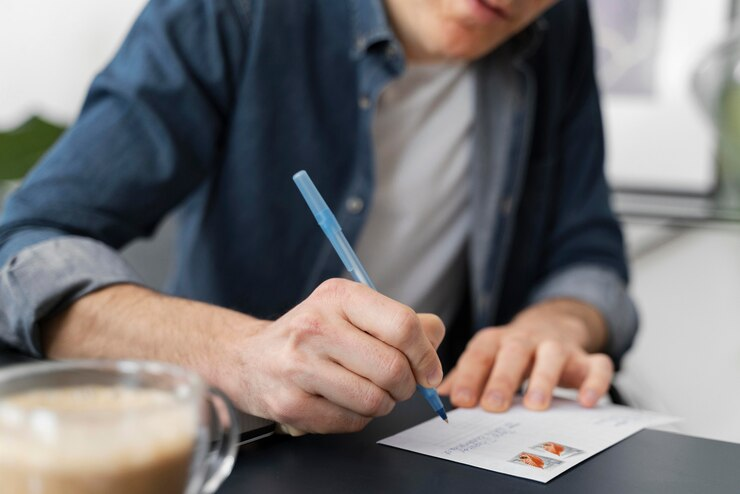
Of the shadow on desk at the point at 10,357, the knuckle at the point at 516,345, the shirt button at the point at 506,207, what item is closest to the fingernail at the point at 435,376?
the knuckle at the point at 516,345

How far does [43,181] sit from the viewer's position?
3.23ft

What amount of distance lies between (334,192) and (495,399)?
473 mm

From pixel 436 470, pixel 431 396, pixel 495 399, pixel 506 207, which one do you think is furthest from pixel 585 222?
pixel 436 470

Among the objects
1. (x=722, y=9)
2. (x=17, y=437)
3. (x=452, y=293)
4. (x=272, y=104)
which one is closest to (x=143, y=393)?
(x=17, y=437)

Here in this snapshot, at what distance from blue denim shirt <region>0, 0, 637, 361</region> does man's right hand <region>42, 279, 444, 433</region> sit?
0.62 feet

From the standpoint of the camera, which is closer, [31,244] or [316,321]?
[316,321]

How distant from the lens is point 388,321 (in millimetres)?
631

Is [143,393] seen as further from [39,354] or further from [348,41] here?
[348,41]

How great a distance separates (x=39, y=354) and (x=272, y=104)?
0.47 meters

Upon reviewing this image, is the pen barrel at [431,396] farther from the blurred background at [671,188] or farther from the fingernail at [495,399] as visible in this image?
the blurred background at [671,188]

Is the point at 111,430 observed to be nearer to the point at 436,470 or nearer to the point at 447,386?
the point at 436,470

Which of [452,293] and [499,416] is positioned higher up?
[499,416]

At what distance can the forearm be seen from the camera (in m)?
0.75

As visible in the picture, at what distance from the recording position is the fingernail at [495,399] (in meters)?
0.81
